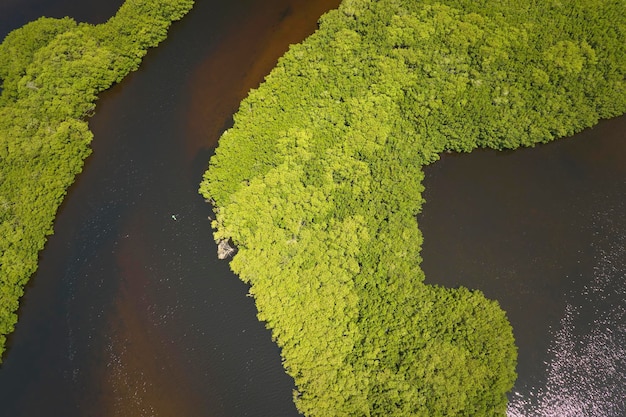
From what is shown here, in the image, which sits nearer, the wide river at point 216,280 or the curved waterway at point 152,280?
the wide river at point 216,280

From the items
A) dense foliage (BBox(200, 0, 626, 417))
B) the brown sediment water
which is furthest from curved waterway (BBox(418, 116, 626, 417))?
the brown sediment water

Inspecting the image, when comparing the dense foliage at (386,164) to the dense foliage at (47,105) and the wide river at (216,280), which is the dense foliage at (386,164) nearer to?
the wide river at (216,280)

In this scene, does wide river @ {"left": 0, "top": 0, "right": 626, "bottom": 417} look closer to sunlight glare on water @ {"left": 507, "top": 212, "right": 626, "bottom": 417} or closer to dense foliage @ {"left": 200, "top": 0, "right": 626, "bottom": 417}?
sunlight glare on water @ {"left": 507, "top": 212, "right": 626, "bottom": 417}

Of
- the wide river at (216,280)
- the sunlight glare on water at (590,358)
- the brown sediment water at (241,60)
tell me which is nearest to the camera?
the sunlight glare on water at (590,358)

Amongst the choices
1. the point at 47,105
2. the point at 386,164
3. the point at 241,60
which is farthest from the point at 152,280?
the point at 241,60

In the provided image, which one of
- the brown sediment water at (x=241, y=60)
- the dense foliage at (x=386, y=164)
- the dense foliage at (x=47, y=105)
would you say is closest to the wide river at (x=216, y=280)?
the brown sediment water at (x=241, y=60)

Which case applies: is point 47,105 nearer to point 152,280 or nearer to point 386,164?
point 152,280

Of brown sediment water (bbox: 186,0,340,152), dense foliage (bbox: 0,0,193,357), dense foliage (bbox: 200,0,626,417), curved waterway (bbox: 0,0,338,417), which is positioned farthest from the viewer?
brown sediment water (bbox: 186,0,340,152)
